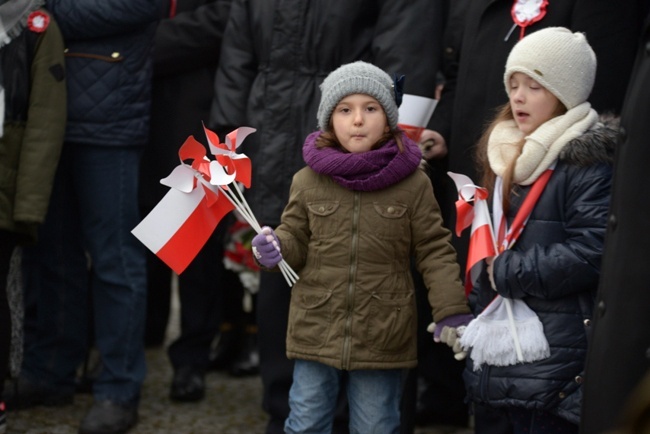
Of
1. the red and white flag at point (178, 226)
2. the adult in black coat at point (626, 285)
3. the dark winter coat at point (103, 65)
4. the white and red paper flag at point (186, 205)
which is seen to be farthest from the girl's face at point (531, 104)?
the dark winter coat at point (103, 65)

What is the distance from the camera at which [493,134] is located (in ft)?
12.4

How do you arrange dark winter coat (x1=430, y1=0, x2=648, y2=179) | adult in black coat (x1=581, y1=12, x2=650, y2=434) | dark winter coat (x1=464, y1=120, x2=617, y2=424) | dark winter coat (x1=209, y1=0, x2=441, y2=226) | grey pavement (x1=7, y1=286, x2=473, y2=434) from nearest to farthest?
adult in black coat (x1=581, y1=12, x2=650, y2=434) → dark winter coat (x1=464, y1=120, x2=617, y2=424) → dark winter coat (x1=430, y1=0, x2=648, y2=179) → dark winter coat (x1=209, y1=0, x2=441, y2=226) → grey pavement (x1=7, y1=286, x2=473, y2=434)

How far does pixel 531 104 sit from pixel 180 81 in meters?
2.28

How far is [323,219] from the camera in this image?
12.6 ft

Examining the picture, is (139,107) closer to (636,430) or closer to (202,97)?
(202,97)

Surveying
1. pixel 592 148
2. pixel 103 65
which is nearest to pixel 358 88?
pixel 592 148

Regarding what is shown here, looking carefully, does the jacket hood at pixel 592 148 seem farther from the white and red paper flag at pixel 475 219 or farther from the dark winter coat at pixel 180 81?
the dark winter coat at pixel 180 81

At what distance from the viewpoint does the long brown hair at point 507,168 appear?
3643 millimetres

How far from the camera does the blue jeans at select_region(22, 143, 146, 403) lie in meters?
4.98

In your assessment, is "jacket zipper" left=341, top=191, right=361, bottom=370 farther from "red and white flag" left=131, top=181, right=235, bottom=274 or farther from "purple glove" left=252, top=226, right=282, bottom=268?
"red and white flag" left=131, top=181, right=235, bottom=274

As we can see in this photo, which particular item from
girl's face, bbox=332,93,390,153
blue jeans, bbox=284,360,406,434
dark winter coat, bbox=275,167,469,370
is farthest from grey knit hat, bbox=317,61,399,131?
blue jeans, bbox=284,360,406,434

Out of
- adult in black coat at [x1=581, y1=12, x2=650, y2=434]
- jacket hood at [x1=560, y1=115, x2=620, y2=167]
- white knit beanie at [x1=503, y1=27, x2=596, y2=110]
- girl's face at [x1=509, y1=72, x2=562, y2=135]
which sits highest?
white knit beanie at [x1=503, y1=27, x2=596, y2=110]

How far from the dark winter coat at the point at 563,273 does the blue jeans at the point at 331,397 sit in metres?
0.44

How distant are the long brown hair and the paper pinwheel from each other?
693 mm
